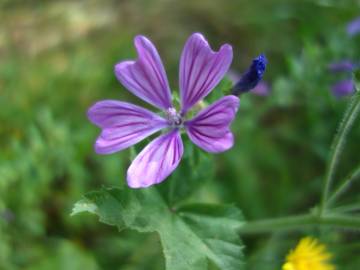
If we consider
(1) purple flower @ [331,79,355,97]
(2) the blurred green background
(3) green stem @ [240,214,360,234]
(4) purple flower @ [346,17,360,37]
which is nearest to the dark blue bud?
(3) green stem @ [240,214,360,234]

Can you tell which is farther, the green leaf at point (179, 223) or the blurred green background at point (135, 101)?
the blurred green background at point (135, 101)

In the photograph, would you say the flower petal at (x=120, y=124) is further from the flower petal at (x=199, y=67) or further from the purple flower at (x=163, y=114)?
the flower petal at (x=199, y=67)

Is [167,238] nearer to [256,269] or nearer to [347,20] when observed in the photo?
[256,269]

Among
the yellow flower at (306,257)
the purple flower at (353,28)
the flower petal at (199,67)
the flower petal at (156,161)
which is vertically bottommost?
the yellow flower at (306,257)

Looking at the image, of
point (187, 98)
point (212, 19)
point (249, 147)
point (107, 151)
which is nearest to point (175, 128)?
point (187, 98)

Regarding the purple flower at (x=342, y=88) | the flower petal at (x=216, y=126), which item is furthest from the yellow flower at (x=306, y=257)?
the purple flower at (x=342, y=88)

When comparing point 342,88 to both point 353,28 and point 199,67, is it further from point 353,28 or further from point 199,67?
point 199,67
